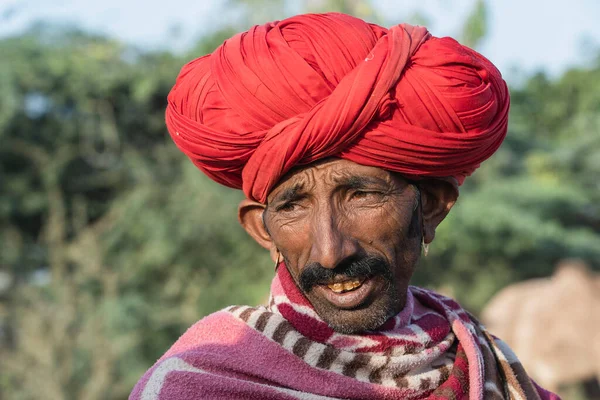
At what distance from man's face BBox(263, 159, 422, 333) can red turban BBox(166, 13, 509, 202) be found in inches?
2.0

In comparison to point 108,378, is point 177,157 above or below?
above

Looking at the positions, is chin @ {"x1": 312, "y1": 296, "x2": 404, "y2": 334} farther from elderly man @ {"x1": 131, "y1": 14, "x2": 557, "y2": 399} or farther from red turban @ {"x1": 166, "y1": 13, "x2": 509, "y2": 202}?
red turban @ {"x1": 166, "y1": 13, "x2": 509, "y2": 202}

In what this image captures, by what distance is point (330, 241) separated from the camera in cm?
244

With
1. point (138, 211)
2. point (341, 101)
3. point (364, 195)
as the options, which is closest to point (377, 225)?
point (364, 195)

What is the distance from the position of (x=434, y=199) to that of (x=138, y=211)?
12.8 metres

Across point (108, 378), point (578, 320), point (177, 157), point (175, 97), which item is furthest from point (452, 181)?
point (177, 157)

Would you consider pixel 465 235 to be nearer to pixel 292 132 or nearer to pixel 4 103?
pixel 4 103

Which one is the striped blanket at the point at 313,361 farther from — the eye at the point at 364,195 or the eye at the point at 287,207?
the eye at the point at 364,195

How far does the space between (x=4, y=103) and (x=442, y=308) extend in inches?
522

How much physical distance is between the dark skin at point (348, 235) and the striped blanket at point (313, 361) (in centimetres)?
7

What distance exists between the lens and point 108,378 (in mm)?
11469

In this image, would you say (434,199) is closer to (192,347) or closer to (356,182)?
(356,182)

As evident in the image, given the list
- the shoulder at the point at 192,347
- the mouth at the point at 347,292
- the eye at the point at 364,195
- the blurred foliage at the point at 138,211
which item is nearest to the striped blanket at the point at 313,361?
the shoulder at the point at 192,347

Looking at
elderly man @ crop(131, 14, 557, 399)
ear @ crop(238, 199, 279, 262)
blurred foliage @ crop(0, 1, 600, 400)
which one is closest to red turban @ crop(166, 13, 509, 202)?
elderly man @ crop(131, 14, 557, 399)
